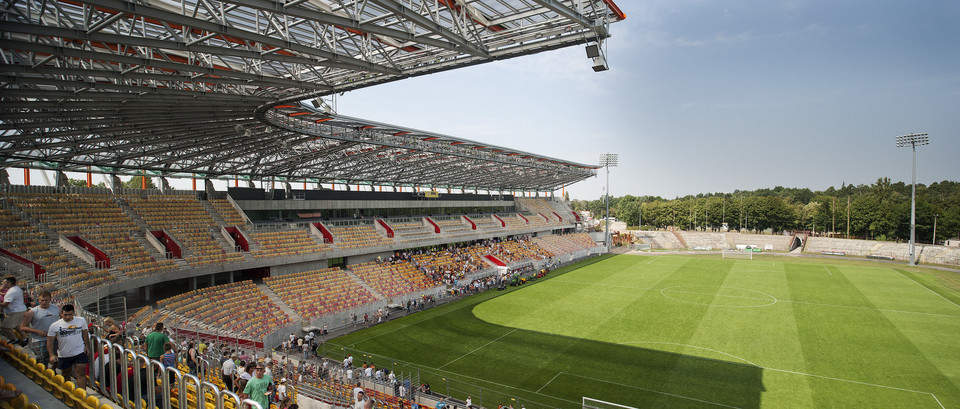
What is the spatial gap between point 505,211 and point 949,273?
46.7m

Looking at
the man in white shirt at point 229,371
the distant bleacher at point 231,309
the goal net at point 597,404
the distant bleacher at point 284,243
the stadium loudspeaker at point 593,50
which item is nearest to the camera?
the man in white shirt at point 229,371

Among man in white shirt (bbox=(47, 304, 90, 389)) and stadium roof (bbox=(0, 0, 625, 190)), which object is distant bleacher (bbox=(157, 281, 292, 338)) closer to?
stadium roof (bbox=(0, 0, 625, 190))

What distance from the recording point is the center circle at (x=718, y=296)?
30562mm

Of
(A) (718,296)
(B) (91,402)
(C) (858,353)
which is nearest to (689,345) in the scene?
(C) (858,353)

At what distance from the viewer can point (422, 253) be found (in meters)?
39.7

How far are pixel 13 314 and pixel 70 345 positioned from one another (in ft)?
6.81

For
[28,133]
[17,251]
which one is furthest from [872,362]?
[28,133]

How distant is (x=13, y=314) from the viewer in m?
6.92

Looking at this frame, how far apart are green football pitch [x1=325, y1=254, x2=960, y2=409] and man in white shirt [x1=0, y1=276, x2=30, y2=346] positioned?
1137 centimetres

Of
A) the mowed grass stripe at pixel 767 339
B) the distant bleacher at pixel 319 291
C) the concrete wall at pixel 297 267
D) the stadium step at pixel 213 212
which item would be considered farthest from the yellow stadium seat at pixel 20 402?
the stadium step at pixel 213 212

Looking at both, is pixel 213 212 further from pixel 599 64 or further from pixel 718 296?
pixel 718 296

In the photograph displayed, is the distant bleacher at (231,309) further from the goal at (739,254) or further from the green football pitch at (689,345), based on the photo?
the goal at (739,254)

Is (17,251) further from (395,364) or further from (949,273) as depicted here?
(949,273)

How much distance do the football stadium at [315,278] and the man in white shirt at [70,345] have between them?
45 millimetres
